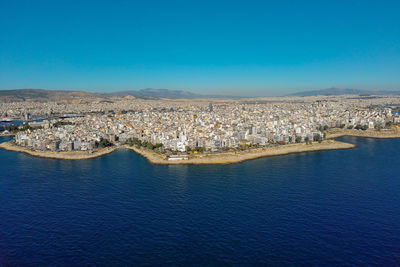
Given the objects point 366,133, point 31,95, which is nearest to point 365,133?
point 366,133

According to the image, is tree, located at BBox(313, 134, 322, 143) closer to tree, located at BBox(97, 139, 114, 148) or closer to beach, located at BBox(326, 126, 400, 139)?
beach, located at BBox(326, 126, 400, 139)

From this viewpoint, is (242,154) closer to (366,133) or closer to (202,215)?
(202,215)

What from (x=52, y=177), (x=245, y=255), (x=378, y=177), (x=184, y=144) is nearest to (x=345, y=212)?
(x=245, y=255)

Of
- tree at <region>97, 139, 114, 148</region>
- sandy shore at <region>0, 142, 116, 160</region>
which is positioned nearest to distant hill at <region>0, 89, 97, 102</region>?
sandy shore at <region>0, 142, 116, 160</region>

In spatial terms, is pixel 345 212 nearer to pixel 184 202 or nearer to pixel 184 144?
pixel 184 202

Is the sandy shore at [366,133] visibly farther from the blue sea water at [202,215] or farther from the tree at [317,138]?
the blue sea water at [202,215]

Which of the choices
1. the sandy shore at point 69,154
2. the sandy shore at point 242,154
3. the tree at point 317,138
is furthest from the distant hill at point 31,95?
the tree at point 317,138
